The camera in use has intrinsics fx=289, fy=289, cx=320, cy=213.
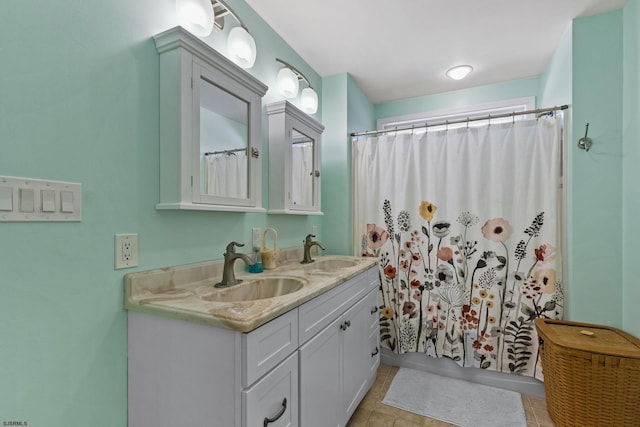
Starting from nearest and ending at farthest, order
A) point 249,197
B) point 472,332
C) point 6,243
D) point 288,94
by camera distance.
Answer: point 6,243
point 249,197
point 288,94
point 472,332

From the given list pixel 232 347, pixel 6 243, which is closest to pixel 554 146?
pixel 232 347

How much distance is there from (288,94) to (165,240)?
4.01 ft

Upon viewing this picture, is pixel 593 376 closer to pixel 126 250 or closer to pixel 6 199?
pixel 126 250

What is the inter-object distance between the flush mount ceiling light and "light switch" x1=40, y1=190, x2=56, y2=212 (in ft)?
8.63

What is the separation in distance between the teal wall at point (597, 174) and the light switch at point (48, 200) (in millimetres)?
2504

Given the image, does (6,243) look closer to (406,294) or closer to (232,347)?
(232,347)

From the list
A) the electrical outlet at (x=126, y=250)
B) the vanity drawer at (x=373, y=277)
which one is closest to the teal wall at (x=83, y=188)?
the electrical outlet at (x=126, y=250)

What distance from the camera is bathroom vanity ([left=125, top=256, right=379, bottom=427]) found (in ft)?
2.77

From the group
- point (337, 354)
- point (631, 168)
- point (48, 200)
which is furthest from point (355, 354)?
point (631, 168)

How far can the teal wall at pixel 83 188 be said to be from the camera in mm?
774

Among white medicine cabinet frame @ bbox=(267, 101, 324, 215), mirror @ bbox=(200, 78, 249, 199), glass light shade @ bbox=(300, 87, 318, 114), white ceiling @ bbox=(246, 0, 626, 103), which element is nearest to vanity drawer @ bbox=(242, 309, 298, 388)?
mirror @ bbox=(200, 78, 249, 199)

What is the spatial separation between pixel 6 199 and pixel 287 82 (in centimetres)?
151

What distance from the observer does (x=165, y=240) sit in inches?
46.2

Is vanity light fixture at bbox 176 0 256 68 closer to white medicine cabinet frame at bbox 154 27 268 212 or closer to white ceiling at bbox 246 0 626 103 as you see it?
white medicine cabinet frame at bbox 154 27 268 212
